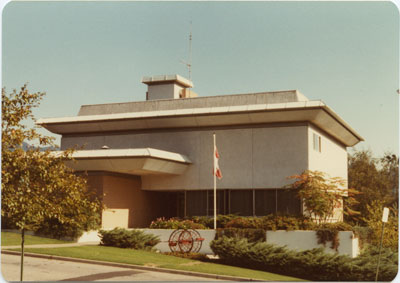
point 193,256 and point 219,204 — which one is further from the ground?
point 219,204

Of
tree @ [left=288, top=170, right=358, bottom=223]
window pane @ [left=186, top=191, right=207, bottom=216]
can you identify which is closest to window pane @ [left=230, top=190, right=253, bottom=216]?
window pane @ [left=186, top=191, right=207, bottom=216]

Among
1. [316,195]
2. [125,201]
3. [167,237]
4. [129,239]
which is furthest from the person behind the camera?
[125,201]

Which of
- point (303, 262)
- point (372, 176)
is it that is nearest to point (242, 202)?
point (303, 262)

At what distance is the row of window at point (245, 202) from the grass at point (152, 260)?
824 centimetres

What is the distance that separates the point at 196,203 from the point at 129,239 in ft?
25.8

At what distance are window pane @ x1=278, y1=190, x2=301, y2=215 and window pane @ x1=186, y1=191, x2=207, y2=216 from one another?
17.1 ft

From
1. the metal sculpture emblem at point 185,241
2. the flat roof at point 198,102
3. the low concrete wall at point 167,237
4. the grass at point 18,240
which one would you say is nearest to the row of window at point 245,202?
the low concrete wall at point 167,237

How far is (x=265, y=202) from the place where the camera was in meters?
34.4

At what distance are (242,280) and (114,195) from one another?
15314 mm

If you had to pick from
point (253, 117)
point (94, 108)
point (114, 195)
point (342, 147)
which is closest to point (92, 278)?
point (114, 195)

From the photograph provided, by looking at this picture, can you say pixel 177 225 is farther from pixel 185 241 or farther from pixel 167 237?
pixel 185 241

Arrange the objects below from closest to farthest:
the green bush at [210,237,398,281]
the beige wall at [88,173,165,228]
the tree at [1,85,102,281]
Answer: the tree at [1,85,102,281] < the green bush at [210,237,398,281] < the beige wall at [88,173,165,228]

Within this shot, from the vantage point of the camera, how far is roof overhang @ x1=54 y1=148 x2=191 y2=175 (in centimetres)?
3278

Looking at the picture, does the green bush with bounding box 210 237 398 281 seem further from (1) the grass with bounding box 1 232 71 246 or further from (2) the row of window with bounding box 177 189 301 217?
(1) the grass with bounding box 1 232 71 246
